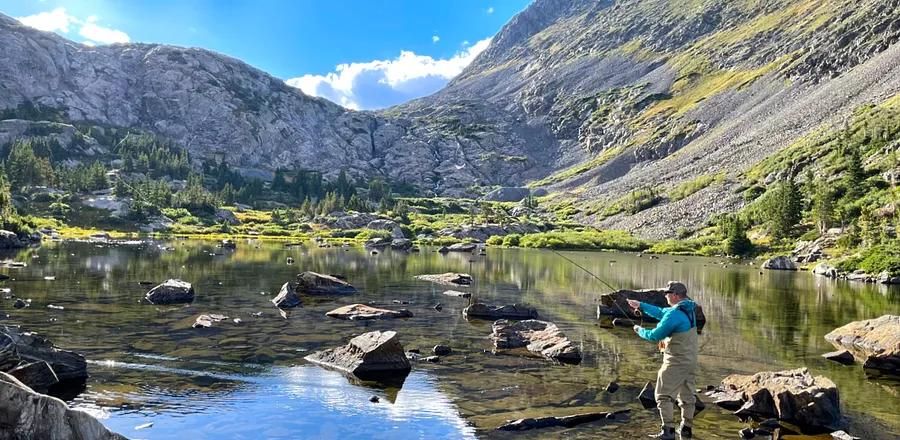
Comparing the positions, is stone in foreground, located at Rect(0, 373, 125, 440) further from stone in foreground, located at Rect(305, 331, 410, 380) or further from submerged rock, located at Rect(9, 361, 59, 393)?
stone in foreground, located at Rect(305, 331, 410, 380)

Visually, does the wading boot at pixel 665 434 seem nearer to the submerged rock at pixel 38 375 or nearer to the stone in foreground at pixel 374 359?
the stone in foreground at pixel 374 359

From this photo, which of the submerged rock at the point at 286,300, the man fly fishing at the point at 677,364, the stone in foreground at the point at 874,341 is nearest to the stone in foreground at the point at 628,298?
the stone in foreground at the point at 874,341

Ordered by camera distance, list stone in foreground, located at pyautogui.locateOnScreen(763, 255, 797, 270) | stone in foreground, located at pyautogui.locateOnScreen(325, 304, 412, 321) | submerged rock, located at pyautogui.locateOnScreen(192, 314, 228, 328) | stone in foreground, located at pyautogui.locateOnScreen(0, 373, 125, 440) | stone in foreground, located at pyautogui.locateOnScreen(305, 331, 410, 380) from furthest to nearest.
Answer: stone in foreground, located at pyautogui.locateOnScreen(763, 255, 797, 270)
stone in foreground, located at pyautogui.locateOnScreen(325, 304, 412, 321)
submerged rock, located at pyautogui.locateOnScreen(192, 314, 228, 328)
stone in foreground, located at pyautogui.locateOnScreen(305, 331, 410, 380)
stone in foreground, located at pyautogui.locateOnScreen(0, 373, 125, 440)

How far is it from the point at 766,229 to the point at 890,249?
54956 mm

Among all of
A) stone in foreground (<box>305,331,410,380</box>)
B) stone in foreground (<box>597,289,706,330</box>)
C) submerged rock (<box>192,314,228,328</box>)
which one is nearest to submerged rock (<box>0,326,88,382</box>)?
stone in foreground (<box>305,331,410,380</box>)

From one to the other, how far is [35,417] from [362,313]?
24532 mm

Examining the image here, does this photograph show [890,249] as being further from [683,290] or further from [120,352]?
[120,352]

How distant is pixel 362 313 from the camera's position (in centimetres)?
3356

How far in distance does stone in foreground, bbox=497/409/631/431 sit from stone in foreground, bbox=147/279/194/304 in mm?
27437

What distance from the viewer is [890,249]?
70.4m

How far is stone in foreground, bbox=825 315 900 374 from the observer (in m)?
23.5

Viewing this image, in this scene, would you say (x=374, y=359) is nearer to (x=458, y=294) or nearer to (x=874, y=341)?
(x=874, y=341)

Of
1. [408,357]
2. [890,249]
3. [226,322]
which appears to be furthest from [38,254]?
[890,249]

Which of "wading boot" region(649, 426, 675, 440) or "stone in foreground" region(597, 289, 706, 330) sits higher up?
"stone in foreground" region(597, 289, 706, 330)
